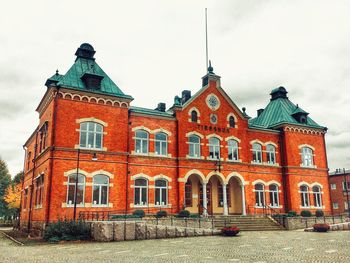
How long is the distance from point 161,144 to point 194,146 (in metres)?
3.47

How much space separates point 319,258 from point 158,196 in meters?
17.8

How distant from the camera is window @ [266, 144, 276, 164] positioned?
36.4 m

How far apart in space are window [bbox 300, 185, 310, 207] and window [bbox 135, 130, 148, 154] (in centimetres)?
1864

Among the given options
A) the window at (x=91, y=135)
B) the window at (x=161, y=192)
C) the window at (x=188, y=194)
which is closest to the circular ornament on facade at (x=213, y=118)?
the window at (x=188, y=194)

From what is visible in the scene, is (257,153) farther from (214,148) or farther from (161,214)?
(161,214)

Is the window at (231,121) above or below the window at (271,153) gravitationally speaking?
above

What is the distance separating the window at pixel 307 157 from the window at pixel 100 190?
75.0ft

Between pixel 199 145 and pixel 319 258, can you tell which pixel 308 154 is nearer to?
pixel 199 145

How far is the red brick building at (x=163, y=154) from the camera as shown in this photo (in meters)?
25.7

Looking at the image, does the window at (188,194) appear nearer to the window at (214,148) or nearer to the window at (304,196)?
the window at (214,148)

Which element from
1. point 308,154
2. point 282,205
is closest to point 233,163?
point 282,205

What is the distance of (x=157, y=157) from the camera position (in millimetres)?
29547

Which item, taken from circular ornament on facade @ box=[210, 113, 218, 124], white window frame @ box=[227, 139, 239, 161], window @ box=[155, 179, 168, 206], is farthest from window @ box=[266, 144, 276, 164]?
window @ box=[155, 179, 168, 206]

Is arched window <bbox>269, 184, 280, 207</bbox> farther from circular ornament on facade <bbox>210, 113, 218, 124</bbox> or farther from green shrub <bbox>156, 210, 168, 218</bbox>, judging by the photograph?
green shrub <bbox>156, 210, 168, 218</bbox>
